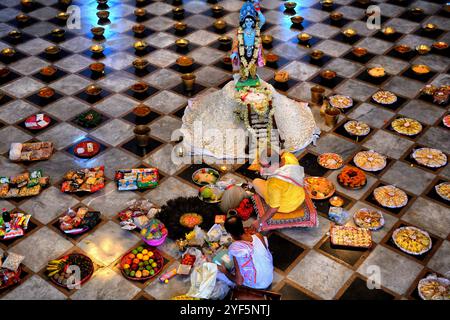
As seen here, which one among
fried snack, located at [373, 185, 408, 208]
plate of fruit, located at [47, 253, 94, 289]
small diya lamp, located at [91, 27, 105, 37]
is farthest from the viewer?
small diya lamp, located at [91, 27, 105, 37]

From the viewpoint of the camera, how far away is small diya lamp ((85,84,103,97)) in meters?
9.54

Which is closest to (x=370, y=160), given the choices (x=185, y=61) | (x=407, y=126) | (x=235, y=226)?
(x=407, y=126)

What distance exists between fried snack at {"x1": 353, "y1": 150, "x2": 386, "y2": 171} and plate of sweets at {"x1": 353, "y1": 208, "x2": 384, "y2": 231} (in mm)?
926

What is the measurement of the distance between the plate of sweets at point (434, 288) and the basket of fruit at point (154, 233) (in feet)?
10.4

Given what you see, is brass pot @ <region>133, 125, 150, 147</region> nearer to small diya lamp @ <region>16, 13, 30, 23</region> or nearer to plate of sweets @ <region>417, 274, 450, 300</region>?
plate of sweets @ <region>417, 274, 450, 300</region>

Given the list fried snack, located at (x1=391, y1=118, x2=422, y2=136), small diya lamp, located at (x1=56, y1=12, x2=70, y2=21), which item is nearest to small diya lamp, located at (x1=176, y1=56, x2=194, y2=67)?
small diya lamp, located at (x1=56, y1=12, x2=70, y2=21)

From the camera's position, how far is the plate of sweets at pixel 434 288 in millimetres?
5953

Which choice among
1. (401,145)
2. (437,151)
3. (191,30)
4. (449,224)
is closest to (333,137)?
(401,145)

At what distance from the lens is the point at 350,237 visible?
6.70 meters

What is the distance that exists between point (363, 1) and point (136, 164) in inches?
288

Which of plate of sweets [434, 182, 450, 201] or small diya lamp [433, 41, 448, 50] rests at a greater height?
small diya lamp [433, 41, 448, 50]

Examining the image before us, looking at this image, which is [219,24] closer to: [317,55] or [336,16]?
[317,55]

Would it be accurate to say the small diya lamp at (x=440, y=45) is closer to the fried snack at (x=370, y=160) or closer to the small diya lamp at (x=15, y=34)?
the fried snack at (x=370, y=160)

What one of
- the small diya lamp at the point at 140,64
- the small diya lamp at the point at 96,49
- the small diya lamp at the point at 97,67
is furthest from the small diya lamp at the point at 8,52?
the small diya lamp at the point at 140,64
